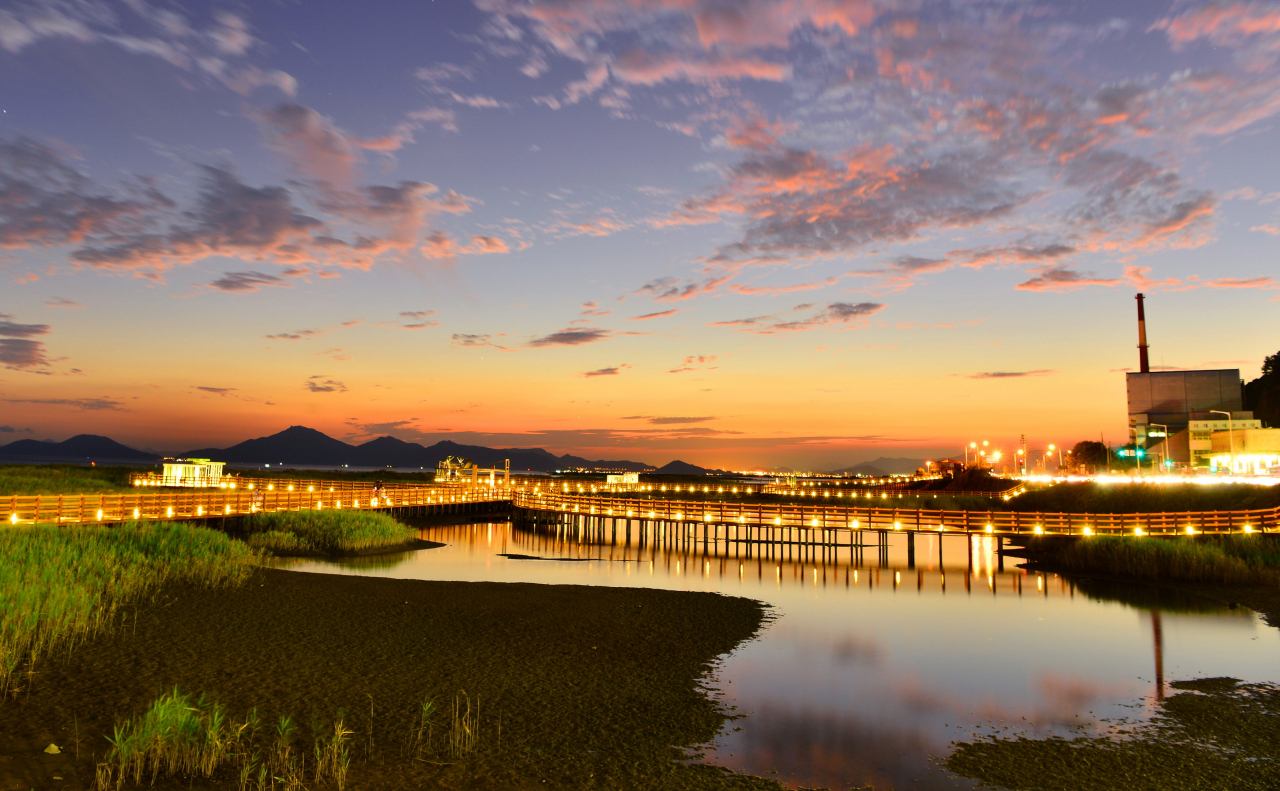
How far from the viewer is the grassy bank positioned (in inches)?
407

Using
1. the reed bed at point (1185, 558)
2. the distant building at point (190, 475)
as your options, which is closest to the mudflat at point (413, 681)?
the reed bed at point (1185, 558)

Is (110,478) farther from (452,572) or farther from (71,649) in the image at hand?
(71,649)

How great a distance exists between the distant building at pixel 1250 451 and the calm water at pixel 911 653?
58.4 meters

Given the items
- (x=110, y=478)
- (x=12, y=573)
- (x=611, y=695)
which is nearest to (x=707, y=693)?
(x=611, y=695)

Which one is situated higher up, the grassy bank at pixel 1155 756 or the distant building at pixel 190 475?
the distant building at pixel 190 475

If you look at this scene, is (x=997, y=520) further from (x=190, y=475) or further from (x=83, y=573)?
(x=190, y=475)

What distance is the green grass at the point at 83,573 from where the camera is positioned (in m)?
13.9

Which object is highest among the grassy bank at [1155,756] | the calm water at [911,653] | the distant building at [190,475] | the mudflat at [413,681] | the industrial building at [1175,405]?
the industrial building at [1175,405]

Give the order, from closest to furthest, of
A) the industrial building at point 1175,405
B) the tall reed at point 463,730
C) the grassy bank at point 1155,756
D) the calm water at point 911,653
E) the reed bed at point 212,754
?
the reed bed at point 212,754 < the grassy bank at point 1155,756 < the tall reed at point 463,730 < the calm water at point 911,653 < the industrial building at point 1175,405

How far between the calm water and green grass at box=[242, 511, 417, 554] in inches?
123

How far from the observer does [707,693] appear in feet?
47.1

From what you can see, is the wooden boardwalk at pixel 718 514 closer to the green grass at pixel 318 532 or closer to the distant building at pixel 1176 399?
the green grass at pixel 318 532

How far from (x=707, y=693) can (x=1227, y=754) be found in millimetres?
8221

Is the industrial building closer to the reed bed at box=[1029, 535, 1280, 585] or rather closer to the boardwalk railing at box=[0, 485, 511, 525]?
the reed bed at box=[1029, 535, 1280, 585]
